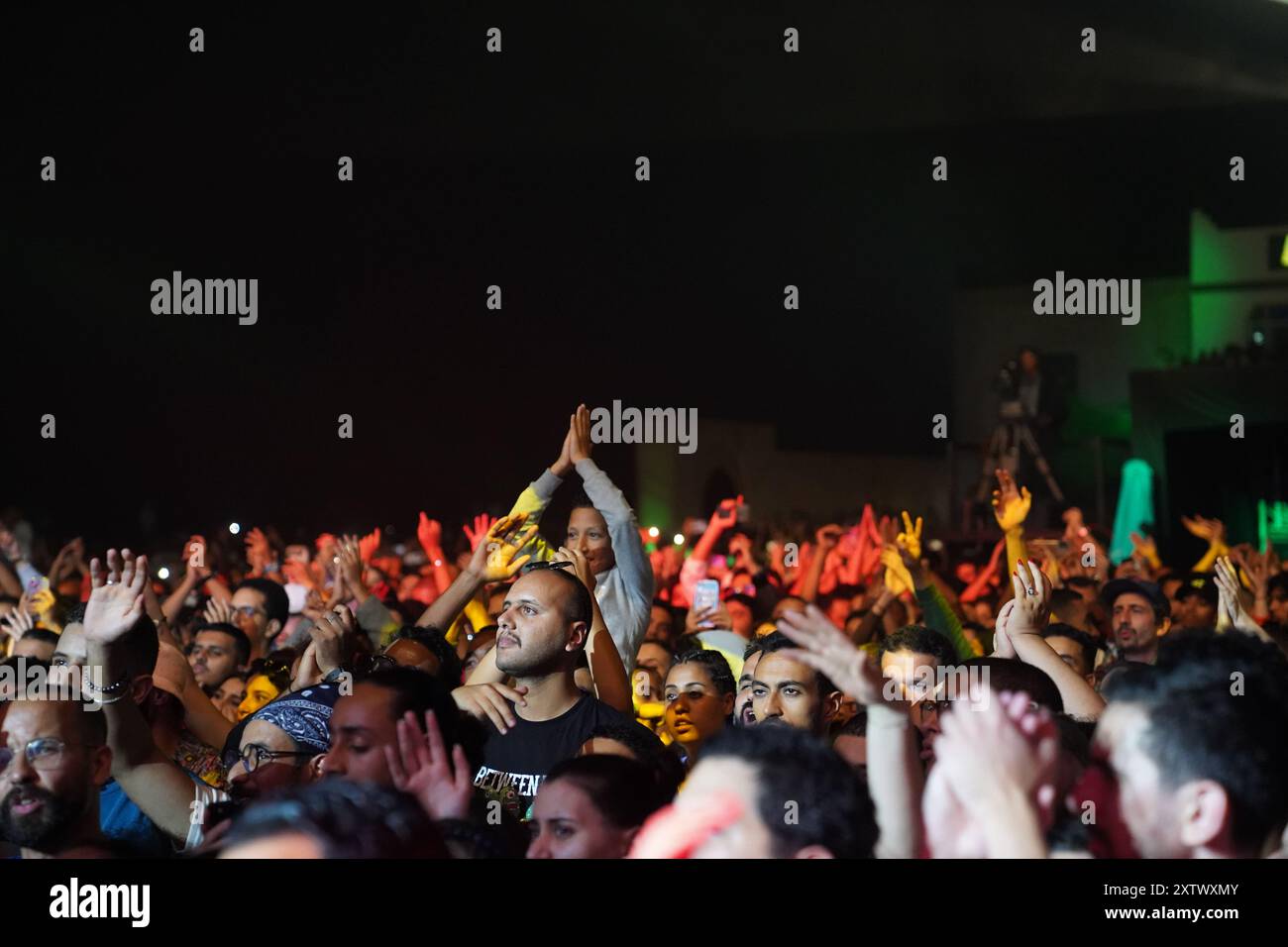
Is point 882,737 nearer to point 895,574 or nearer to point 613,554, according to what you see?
point 613,554

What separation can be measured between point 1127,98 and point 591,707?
14.0 metres

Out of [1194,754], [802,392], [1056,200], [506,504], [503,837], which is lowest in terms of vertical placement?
[503,837]

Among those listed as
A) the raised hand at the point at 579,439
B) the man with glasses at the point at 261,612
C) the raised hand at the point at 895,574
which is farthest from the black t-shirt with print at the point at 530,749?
the man with glasses at the point at 261,612

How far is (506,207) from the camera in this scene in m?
14.8

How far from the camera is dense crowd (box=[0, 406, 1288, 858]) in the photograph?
2029 millimetres

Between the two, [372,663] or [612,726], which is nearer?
[612,726]

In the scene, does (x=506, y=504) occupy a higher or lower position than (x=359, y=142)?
lower

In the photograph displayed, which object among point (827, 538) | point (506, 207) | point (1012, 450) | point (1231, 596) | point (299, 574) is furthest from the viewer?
point (506, 207)

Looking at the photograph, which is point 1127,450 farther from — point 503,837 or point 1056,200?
point 503,837

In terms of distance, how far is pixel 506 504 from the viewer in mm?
14219

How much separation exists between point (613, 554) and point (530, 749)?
4.69 feet

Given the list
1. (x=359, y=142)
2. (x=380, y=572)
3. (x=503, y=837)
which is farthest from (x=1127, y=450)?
(x=503, y=837)

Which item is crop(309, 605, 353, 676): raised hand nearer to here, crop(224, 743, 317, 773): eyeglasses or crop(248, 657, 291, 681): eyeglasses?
crop(248, 657, 291, 681): eyeglasses

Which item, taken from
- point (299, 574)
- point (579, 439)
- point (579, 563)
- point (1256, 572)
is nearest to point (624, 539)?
point (579, 563)
